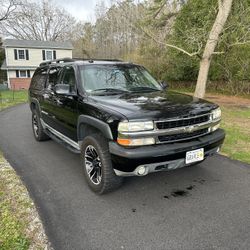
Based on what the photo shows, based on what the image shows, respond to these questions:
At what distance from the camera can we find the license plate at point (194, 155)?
3.22 m

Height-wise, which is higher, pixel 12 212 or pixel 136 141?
pixel 136 141

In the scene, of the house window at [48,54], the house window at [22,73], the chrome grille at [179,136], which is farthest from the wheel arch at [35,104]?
the house window at [22,73]

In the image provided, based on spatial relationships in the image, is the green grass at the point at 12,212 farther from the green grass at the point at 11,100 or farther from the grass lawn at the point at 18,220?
the green grass at the point at 11,100

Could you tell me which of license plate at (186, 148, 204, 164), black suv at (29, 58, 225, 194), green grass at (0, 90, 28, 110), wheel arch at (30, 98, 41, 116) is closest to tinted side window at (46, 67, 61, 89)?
black suv at (29, 58, 225, 194)

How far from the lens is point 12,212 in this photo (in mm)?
3096

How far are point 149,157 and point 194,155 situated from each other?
731 millimetres

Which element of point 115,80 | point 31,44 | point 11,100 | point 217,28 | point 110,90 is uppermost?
point 31,44

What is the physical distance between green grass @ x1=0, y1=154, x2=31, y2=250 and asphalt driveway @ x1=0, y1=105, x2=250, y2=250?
0.18 meters

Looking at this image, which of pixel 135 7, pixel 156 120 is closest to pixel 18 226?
pixel 156 120

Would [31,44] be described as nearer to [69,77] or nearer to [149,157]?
[69,77]

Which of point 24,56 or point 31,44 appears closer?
point 24,56

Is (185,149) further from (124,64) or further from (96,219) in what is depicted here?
(124,64)

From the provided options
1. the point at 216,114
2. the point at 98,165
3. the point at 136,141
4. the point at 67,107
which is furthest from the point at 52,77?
the point at 216,114

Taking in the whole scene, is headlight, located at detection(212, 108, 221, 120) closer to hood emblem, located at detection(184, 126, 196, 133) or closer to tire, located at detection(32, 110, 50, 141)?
hood emblem, located at detection(184, 126, 196, 133)
